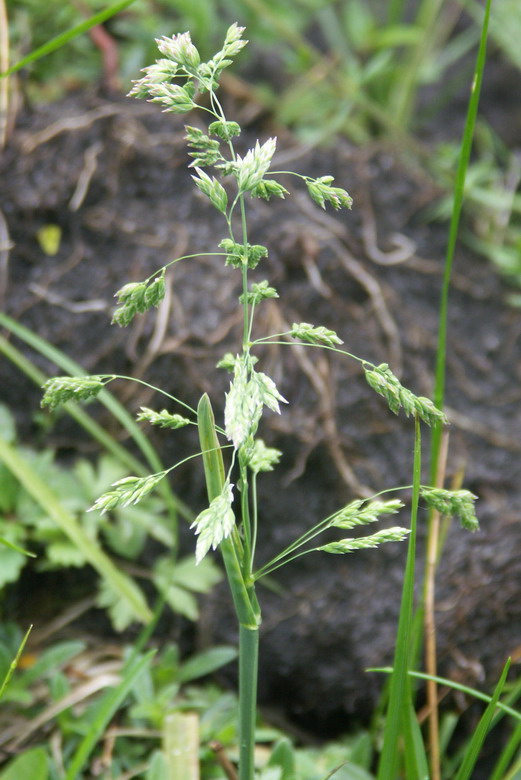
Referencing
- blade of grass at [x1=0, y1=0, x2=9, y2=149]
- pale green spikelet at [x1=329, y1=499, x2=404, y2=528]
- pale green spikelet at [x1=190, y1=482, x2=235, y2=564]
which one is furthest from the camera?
blade of grass at [x1=0, y1=0, x2=9, y2=149]

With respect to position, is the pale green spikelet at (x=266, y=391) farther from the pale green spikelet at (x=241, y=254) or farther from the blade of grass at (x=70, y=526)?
the blade of grass at (x=70, y=526)

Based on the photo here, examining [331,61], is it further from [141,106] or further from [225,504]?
[225,504]

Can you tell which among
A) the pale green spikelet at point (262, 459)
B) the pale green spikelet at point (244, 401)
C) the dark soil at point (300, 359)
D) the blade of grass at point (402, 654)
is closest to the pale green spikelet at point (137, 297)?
the pale green spikelet at point (244, 401)

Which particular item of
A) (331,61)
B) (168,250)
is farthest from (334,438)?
(331,61)

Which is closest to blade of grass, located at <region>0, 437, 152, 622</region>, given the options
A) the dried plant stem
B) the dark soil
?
the dark soil

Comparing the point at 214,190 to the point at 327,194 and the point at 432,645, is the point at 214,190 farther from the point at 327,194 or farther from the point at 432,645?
the point at 432,645

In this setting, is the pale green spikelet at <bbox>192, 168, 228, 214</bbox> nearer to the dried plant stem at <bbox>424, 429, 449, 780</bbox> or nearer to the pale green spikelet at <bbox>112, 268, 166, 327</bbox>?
the pale green spikelet at <bbox>112, 268, 166, 327</bbox>

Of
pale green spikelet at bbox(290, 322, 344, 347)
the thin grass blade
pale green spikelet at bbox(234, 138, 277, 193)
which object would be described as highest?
pale green spikelet at bbox(234, 138, 277, 193)
